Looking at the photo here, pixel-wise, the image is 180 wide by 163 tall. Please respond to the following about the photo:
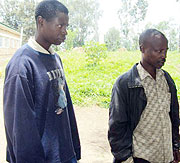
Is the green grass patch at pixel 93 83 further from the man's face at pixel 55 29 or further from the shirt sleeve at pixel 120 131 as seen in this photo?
the man's face at pixel 55 29

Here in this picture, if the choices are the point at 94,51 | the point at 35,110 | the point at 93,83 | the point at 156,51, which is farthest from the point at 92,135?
the point at 94,51

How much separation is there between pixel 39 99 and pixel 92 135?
2.91 metres

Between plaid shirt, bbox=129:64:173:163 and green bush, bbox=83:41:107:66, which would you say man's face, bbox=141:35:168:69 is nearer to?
plaid shirt, bbox=129:64:173:163

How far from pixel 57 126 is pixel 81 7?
3414 cm

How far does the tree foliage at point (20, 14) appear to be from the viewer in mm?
29938

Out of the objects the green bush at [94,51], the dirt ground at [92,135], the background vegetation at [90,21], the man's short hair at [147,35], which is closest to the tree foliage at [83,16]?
the background vegetation at [90,21]

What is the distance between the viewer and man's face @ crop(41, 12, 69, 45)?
4.69 ft

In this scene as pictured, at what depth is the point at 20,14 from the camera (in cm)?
3077

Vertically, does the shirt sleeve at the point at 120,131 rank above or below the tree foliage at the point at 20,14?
below

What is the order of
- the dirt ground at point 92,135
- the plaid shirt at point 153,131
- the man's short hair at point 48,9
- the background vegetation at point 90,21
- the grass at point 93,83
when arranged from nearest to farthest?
the man's short hair at point 48,9, the plaid shirt at point 153,131, the dirt ground at point 92,135, the grass at point 93,83, the background vegetation at point 90,21

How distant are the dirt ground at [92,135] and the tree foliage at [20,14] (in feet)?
87.5

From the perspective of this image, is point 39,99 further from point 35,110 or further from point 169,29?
point 169,29

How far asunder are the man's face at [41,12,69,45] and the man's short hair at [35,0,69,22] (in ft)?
0.07

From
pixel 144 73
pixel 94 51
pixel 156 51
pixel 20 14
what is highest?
pixel 20 14
